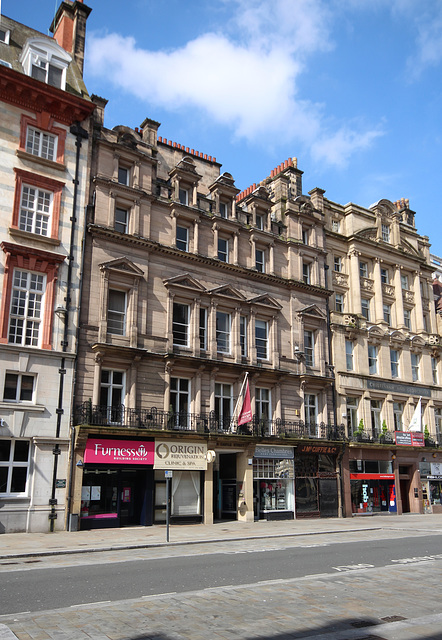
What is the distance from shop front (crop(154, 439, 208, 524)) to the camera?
87.4 feet

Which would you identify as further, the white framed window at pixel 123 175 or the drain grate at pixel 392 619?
the white framed window at pixel 123 175

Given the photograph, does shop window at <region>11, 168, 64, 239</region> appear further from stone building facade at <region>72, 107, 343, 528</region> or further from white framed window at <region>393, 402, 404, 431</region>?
white framed window at <region>393, 402, 404, 431</region>

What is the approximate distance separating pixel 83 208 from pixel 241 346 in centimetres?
1144

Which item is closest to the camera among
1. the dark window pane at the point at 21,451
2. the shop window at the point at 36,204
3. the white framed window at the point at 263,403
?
the dark window pane at the point at 21,451

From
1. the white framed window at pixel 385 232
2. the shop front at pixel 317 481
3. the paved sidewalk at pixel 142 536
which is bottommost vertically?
the paved sidewalk at pixel 142 536

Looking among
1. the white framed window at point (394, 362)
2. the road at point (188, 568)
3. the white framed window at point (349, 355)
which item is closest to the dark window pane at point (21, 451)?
the road at point (188, 568)

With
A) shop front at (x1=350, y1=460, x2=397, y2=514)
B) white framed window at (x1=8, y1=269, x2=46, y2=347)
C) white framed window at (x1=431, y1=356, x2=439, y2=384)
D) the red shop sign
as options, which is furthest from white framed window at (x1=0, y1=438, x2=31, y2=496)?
white framed window at (x1=431, y1=356, x2=439, y2=384)

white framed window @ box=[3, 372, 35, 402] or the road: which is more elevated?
white framed window @ box=[3, 372, 35, 402]

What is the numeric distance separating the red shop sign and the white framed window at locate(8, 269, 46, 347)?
512 cm

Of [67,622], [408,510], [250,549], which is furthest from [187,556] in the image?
[408,510]

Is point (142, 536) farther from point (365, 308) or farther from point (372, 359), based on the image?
point (365, 308)

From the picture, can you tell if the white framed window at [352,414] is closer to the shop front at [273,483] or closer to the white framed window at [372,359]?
the white framed window at [372,359]

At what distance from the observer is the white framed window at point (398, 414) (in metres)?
39.8

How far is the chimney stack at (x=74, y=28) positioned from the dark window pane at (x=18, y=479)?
20.2 m
